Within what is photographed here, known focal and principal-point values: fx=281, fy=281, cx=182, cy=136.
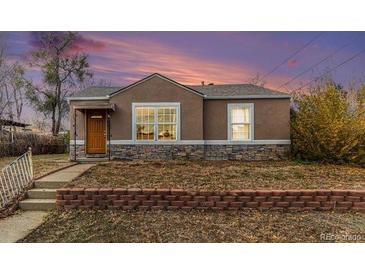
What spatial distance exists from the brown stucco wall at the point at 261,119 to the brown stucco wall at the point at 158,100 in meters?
0.52

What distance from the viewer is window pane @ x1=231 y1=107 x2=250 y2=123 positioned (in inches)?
446

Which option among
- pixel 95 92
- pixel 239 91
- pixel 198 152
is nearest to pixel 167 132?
pixel 198 152

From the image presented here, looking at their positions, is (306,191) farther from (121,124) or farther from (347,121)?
(121,124)

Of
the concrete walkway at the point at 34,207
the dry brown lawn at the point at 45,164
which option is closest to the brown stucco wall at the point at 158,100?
the dry brown lawn at the point at 45,164

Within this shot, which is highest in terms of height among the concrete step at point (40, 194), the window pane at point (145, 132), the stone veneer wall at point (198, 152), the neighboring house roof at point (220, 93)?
the neighboring house roof at point (220, 93)

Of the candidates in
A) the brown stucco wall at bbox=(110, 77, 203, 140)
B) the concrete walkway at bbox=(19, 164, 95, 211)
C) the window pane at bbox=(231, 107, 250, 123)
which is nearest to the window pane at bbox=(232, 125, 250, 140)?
the window pane at bbox=(231, 107, 250, 123)

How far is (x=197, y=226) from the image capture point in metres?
4.14

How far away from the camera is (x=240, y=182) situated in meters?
5.79

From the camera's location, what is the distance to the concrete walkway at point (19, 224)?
3822 millimetres

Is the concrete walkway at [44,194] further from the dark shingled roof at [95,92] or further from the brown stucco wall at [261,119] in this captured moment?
the brown stucco wall at [261,119]

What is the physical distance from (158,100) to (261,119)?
4.17 metres

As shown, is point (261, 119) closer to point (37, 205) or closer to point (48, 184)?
point (48, 184)
